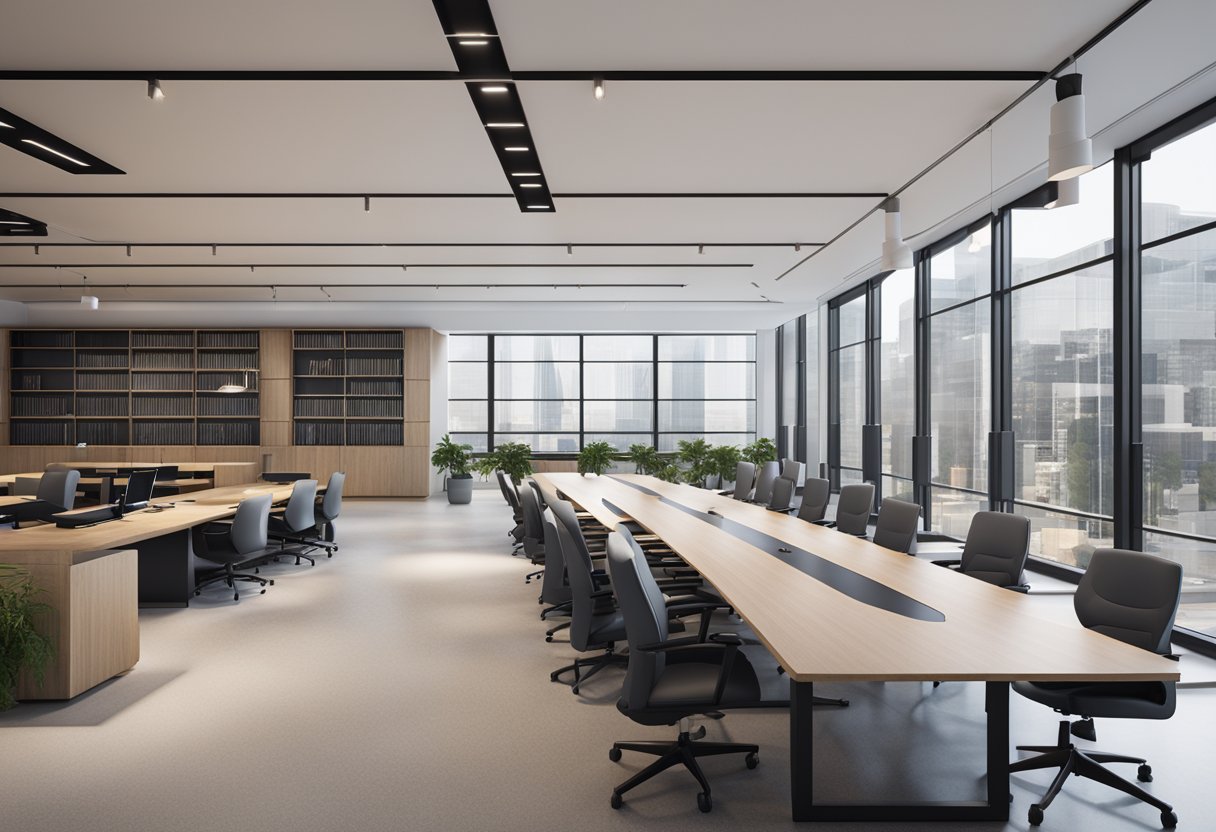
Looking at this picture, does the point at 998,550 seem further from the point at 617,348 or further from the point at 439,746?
the point at 617,348

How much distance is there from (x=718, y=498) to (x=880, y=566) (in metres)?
3.43

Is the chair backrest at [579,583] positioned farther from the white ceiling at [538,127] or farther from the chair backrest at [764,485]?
the chair backrest at [764,485]

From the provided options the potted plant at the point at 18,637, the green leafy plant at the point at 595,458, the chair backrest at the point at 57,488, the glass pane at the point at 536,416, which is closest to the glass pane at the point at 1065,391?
the green leafy plant at the point at 595,458

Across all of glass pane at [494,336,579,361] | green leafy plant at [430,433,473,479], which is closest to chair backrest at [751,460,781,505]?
green leafy plant at [430,433,473,479]

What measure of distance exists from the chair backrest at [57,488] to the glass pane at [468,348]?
26.6ft

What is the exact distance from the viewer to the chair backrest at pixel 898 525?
16.5 feet

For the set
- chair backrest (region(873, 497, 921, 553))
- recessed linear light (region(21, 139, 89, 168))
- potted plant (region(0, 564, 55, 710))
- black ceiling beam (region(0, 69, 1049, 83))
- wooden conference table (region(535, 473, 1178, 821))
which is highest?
black ceiling beam (region(0, 69, 1049, 83))

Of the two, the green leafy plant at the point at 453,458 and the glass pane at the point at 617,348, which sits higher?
the glass pane at the point at 617,348

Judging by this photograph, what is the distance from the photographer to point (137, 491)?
627cm

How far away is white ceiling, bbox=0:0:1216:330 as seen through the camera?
3.72 m

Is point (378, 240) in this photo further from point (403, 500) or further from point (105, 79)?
point (403, 500)

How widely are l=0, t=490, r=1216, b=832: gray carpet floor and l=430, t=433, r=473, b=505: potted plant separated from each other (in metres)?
8.20

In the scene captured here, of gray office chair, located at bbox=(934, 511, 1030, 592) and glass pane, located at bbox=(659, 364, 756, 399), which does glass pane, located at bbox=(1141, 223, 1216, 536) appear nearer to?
gray office chair, located at bbox=(934, 511, 1030, 592)

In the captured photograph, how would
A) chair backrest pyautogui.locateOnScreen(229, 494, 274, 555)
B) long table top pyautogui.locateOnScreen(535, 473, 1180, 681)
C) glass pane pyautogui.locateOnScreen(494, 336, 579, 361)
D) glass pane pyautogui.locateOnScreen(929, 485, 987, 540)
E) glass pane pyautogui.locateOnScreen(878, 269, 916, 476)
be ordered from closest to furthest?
long table top pyautogui.locateOnScreen(535, 473, 1180, 681)
chair backrest pyautogui.locateOnScreen(229, 494, 274, 555)
glass pane pyautogui.locateOnScreen(929, 485, 987, 540)
glass pane pyautogui.locateOnScreen(878, 269, 916, 476)
glass pane pyautogui.locateOnScreen(494, 336, 579, 361)
